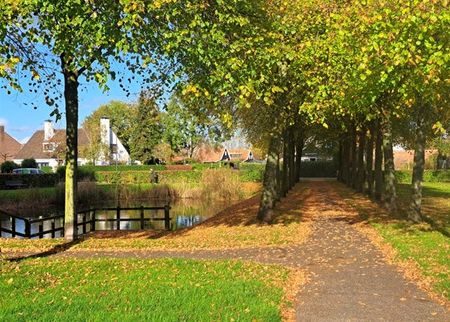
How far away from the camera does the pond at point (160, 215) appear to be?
28453 millimetres

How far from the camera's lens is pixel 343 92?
1460cm

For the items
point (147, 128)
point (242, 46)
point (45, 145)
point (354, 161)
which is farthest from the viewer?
point (45, 145)

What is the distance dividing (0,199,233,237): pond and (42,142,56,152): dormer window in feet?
168

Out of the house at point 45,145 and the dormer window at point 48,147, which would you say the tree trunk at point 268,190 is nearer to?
the house at point 45,145

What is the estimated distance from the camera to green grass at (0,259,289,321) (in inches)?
262

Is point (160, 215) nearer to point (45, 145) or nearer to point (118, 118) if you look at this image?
point (45, 145)

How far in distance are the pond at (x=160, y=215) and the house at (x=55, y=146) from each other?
142 feet

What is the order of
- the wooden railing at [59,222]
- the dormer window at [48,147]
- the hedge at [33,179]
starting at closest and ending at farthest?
the wooden railing at [59,222] → the hedge at [33,179] → the dormer window at [48,147]

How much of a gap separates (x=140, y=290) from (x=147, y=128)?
74954 mm

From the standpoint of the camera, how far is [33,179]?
45969 millimetres

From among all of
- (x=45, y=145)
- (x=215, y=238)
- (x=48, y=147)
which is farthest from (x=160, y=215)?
(x=45, y=145)

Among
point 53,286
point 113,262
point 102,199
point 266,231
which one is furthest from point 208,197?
point 53,286

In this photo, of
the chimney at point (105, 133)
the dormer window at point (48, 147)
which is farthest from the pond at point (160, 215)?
the dormer window at point (48, 147)

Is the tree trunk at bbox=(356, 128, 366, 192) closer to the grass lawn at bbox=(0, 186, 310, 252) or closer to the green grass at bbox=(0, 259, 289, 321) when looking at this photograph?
the grass lawn at bbox=(0, 186, 310, 252)
